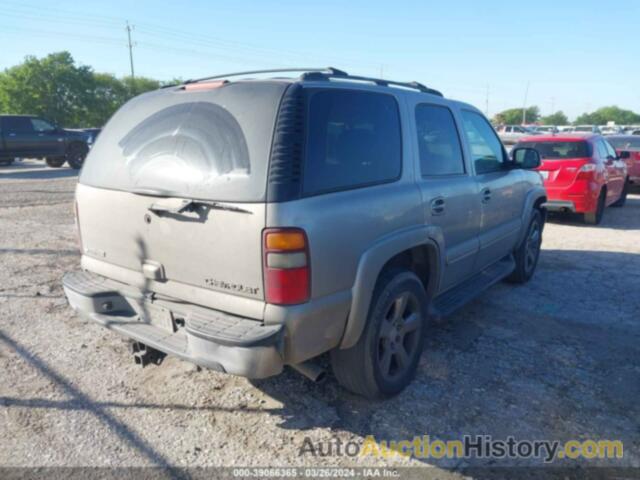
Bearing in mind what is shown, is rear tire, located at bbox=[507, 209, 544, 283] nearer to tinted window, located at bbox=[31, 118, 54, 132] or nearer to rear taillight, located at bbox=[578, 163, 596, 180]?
rear taillight, located at bbox=[578, 163, 596, 180]

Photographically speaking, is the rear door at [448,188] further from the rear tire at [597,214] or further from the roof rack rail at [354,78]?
the rear tire at [597,214]

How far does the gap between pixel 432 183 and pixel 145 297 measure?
2.06m

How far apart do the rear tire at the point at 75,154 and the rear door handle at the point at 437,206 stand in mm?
18905

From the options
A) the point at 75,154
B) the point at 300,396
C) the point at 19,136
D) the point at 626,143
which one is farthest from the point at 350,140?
the point at 75,154

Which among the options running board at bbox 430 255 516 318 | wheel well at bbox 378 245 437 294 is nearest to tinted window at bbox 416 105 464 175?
wheel well at bbox 378 245 437 294

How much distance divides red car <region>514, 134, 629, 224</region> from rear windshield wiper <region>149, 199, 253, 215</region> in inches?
292

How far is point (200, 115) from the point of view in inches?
106

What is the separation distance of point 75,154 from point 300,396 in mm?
19111

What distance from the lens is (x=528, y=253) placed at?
18.5ft

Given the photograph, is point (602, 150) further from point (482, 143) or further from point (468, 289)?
point (468, 289)

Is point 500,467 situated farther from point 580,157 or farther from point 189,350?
point 580,157

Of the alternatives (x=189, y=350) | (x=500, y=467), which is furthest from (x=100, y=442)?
(x=500, y=467)

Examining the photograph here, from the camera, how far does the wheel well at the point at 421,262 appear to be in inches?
132

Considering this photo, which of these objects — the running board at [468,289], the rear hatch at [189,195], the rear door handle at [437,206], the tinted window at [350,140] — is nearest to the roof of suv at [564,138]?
the running board at [468,289]
